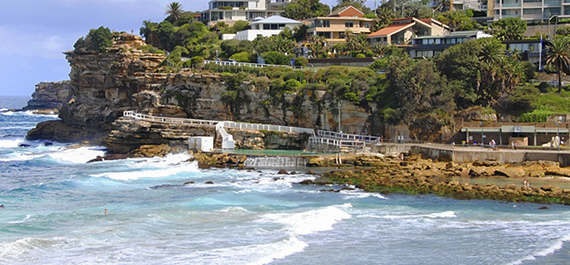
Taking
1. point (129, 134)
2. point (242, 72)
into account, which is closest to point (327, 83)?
point (242, 72)

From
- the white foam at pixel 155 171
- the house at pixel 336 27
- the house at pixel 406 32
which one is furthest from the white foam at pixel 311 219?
the house at pixel 336 27

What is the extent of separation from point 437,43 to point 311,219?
40.2 m

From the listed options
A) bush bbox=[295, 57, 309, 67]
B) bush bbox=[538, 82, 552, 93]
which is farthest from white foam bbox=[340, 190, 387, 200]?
bush bbox=[295, 57, 309, 67]

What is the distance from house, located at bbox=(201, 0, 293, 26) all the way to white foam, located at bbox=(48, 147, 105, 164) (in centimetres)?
3744

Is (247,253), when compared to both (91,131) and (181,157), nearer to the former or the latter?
(181,157)

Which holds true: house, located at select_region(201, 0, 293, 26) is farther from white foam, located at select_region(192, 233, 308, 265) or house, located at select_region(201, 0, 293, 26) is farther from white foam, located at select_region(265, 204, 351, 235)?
white foam, located at select_region(192, 233, 308, 265)

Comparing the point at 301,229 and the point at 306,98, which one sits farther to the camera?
the point at 306,98

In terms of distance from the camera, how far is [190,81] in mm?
64500

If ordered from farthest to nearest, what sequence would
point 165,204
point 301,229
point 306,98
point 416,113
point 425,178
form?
point 306,98 < point 416,113 < point 425,178 < point 165,204 < point 301,229

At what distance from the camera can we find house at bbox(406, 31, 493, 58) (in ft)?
211

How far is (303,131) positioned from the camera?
190 feet

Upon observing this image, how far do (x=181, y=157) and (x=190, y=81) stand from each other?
1164 centimetres

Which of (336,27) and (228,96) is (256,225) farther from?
(336,27)

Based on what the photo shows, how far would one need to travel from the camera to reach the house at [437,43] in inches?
2535
